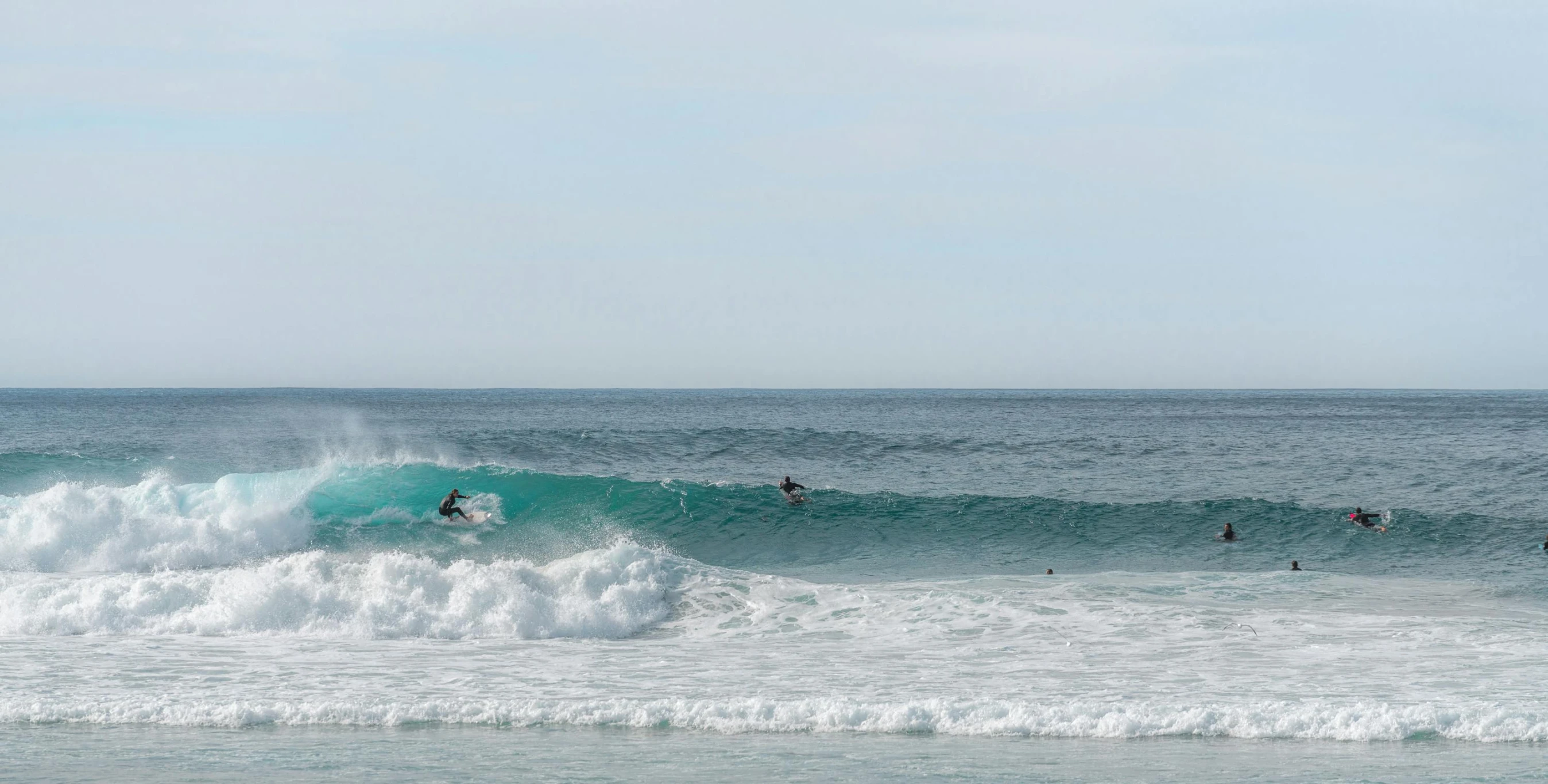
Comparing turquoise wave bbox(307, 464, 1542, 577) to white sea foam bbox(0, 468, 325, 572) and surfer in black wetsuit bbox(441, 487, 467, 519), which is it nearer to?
surfer in black wetsuit bbox(441, 487, 467, 519)

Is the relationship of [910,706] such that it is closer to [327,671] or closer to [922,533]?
[327,671]

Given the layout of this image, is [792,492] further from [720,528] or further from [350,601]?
[350,601]

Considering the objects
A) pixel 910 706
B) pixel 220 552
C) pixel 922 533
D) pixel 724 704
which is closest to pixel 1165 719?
pixel 910 706

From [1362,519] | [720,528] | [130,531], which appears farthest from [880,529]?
[130,531]

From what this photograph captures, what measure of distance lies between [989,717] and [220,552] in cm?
1543

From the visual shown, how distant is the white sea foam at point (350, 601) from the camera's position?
51.7 ft

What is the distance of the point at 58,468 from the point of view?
28906 millimetres

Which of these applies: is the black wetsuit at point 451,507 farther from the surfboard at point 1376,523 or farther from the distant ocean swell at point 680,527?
the surfboard at point 1376,523

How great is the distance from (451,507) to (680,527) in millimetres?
4774

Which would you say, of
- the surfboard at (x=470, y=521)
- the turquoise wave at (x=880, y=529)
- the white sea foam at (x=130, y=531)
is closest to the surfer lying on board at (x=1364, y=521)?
the turquoise wave at (x=880, y=529)

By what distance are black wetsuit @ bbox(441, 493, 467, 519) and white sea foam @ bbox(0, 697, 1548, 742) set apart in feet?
39.0

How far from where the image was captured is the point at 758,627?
639 inches

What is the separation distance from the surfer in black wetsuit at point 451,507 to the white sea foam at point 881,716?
1186 centimetres

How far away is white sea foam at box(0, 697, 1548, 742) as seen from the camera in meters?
10.7
